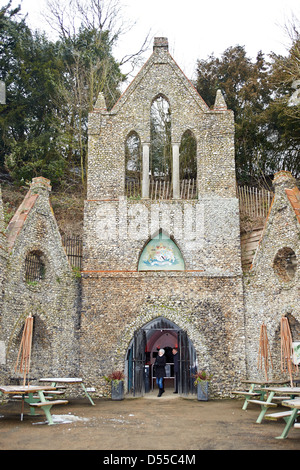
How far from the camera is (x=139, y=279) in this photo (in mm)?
15383

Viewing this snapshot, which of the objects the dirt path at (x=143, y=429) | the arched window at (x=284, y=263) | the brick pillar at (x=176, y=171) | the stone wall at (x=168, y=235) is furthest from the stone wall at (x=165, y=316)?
the brick pillar at (x=176, y=171)

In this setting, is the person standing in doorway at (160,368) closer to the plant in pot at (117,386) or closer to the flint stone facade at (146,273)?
the flint stone facade at (146,273)

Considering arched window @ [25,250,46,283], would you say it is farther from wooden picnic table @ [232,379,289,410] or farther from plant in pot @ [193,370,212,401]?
wooden picnic table @ [232,379,289,410]

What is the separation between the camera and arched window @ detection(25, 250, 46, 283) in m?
14.9

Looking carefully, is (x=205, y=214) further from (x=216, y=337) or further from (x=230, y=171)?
(x=216, y=337)

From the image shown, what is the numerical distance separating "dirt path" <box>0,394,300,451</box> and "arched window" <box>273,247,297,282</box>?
4.41m

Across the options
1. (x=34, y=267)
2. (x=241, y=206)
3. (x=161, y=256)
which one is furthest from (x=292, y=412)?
(x=241, y=206)

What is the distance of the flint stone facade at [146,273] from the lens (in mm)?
14109

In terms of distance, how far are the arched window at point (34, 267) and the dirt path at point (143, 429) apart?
13.9 feet

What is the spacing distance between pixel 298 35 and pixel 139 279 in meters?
13.3

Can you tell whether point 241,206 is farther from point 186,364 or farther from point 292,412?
point 292,412

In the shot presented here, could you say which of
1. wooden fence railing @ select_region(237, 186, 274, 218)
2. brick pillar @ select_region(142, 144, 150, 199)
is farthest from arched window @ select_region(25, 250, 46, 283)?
wooden fence railing @ select_region(237, 186, 274, 218)
